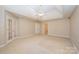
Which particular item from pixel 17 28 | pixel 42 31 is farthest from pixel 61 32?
pixel 17 28

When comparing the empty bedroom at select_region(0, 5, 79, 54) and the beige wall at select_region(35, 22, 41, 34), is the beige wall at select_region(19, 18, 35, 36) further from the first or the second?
the beige wall at select_region(35, 22, 41, 34)

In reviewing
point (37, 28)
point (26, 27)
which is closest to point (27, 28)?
point (26, 27)

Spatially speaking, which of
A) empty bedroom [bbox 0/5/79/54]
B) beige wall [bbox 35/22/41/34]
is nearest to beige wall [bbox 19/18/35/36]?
empty bedroom [bbox 0/5/79/54]

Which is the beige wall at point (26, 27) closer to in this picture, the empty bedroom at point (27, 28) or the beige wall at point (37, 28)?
the empty bedroom at point (27, 28)

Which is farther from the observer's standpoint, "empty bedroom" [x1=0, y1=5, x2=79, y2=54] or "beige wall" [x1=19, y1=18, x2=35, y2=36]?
"beige wall" [x1=19, y1=18, x2=35, y2=36]

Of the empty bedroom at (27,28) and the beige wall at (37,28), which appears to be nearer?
the empty bedroom at (27,28)

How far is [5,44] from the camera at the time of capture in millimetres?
2264

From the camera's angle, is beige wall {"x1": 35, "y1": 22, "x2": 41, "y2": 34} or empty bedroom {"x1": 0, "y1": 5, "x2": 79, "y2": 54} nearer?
empty bedroom {"x1": 0, "y1": 5, "x2": 79, "y2": 54}

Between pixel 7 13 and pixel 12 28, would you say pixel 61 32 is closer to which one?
pixel 12 28

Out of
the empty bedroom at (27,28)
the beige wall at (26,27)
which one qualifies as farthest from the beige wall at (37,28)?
the beige wall at (26,27)

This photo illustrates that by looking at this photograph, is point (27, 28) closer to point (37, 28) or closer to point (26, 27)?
point (26, 27)

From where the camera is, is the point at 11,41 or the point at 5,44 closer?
the point at 5,44

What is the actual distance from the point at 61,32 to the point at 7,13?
7.40 feet

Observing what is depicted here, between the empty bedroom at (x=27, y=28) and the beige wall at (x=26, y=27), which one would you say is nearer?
the empty bedroom at (x=27, y=28)
